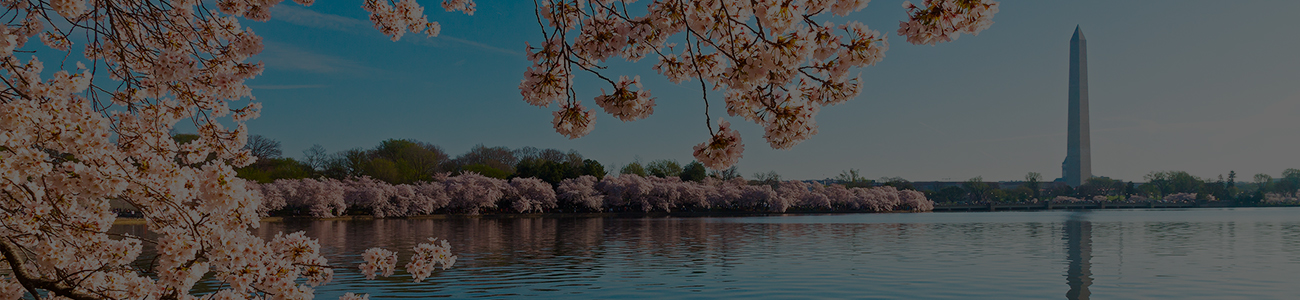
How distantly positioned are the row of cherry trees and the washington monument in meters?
22.5

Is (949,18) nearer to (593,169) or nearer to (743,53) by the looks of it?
(743,53)

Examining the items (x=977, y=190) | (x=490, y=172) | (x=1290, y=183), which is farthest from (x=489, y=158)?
(x=1290, y=183)

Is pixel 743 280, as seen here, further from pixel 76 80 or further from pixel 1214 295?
pixel 76 80

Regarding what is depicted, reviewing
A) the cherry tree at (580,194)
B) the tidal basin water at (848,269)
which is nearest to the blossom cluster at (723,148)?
the tidal basin water at (848,269)

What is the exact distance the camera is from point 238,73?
23.3 ft

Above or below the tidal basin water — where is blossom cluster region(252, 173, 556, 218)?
above

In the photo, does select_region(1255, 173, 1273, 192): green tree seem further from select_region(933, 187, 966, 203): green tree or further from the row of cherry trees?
the row of cherry trees

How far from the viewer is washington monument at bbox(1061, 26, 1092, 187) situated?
308 ft

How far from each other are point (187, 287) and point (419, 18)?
3.41 meters

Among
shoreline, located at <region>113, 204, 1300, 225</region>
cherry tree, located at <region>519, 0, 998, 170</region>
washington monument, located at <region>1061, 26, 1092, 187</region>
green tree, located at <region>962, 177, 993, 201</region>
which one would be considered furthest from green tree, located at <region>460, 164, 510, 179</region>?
green tree, located at <region>962, 177, 993, 201</region>

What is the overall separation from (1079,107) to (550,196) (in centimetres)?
6554

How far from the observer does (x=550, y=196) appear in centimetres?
6600

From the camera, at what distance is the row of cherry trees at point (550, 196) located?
56.0m

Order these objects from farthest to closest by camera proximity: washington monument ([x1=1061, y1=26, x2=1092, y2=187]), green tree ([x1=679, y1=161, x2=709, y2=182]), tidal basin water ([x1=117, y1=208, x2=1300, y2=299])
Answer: washington monument ([x1=1061, y1=26, x2=1092, y2=187]) < green tree ([x1=679, y1=161, x2=709, y2=182]) < tidal basin water ([x1=117, y1=208, x2=1300, y2=299])
